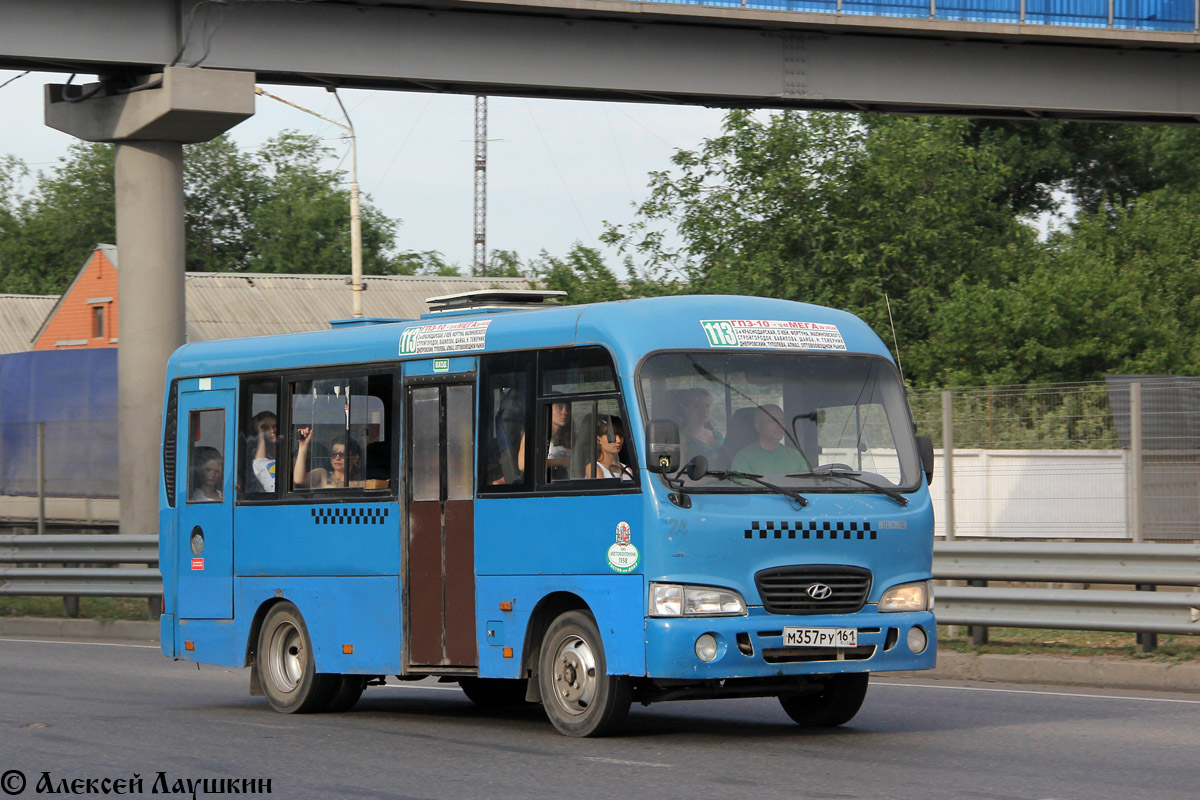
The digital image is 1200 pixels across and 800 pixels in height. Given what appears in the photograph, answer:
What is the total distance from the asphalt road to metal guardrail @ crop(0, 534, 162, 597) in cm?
594

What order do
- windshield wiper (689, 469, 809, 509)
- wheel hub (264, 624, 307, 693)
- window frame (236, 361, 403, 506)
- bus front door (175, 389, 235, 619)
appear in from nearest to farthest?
windshield wiper (689, 469, 809, 509) → window frame (236, 361, 403, 506) → wheel hub (264, 624, 307, 693) → bus front door (175, 389, 235, 619)

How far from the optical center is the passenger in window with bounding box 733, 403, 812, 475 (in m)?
10.0

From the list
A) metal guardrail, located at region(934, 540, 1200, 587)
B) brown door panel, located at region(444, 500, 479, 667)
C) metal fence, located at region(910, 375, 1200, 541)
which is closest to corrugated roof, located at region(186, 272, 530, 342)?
metal fence, located at region(910, 375, 1200, 541)

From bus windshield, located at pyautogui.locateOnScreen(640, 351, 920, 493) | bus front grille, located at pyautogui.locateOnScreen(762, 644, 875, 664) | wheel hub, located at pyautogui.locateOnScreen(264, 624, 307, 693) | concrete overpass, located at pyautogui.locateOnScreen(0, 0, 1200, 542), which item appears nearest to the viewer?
bus front grille, located at pyautogui.locateOnScreen(762, 644, 875, 664)

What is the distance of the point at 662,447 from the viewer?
964 cm

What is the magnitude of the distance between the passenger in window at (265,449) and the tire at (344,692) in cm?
152

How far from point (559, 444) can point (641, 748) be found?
1921 mm

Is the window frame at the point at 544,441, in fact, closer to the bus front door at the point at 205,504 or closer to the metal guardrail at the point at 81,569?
the bus front door at the point at 205,504

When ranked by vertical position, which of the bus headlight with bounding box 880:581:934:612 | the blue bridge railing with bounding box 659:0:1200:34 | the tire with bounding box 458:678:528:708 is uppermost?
the blue bridge railing with bounding box 659:0:1200:34

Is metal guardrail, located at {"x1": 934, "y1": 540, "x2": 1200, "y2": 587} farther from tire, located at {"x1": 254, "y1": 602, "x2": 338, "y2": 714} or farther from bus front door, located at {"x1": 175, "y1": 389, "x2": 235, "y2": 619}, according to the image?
bus front door, located at {"x1": 175, "y1": 389, "x2": 235, "y2": 619}

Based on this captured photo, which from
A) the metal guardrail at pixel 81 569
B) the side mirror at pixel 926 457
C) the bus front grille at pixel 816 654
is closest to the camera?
the bus front grille at pixel 816 654

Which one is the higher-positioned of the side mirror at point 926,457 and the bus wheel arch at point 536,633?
the side mirror at point 926,457

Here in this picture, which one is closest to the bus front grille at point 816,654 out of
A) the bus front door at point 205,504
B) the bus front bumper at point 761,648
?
the bus front bumper at point 761,648

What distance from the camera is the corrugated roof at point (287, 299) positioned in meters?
49.5
